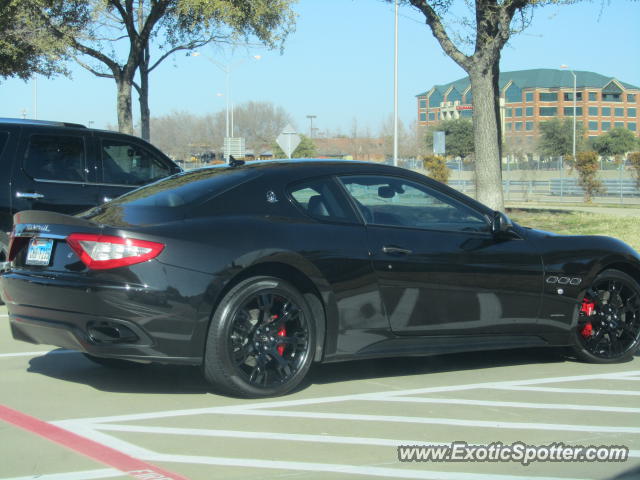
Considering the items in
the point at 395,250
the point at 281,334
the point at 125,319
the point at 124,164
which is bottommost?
the point at 281,334

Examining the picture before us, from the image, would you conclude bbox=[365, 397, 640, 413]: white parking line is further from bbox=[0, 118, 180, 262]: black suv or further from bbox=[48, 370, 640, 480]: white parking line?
bbox=[0, 118, 180, 262]: black suv

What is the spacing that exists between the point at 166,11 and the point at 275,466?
19203 millimetres

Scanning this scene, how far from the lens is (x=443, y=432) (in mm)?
4918

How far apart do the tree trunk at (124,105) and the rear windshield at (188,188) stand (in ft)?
49.1

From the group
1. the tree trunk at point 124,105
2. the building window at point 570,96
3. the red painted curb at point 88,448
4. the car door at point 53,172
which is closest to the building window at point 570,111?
the building window at point 570,96

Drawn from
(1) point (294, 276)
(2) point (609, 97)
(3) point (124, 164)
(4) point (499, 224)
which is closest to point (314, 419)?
(1) point (294, 276)

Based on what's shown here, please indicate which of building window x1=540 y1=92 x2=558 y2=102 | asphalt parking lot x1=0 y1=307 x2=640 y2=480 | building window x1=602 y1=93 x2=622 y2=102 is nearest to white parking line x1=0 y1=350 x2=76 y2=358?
asphalt parking lot x1=0 y1=307 x2=640 y2=480

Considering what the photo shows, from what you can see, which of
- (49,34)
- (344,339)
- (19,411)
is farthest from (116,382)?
(49,34)

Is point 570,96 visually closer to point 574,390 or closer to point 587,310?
point 587,310

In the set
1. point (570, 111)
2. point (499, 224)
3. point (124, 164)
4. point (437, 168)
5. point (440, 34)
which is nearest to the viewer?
point (499, 224)

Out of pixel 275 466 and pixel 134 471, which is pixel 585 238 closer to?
pixel 275 466

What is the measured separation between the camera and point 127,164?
399 inches

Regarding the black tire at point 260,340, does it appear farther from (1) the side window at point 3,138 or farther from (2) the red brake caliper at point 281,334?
(1) the side window at point 3,138

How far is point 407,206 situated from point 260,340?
1505 mm
